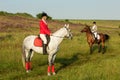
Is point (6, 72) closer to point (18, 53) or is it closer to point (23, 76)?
point (23, 76)

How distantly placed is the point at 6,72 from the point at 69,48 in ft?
31.4

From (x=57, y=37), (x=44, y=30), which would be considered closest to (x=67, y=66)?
(x=57, y=37)

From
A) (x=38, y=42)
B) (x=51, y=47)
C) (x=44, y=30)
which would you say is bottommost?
(x=51, y=47)

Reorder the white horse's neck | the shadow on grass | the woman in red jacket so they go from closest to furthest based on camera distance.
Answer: the woman in red jacket
the white horse's neck
the shadow on grass

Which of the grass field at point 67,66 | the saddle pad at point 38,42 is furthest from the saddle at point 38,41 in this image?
the grass field at point 67,66

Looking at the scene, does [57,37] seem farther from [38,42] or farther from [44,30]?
[38,42]

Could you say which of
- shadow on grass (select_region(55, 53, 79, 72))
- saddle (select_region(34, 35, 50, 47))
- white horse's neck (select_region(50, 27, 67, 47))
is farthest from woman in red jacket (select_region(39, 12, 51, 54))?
shadow on grass (select_region(55, 53, 79, 72))

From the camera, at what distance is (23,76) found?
15227 millimetres

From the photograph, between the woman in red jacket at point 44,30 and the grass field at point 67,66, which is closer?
the grass field at point 67,66

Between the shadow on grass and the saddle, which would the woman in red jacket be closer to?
the saddle

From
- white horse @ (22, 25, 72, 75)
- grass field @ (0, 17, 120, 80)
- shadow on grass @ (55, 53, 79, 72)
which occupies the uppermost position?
white horse @ (22, 25, 72, 75)

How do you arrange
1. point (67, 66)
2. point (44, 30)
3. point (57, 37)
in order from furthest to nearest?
1. point (67, 66)
2. point (57, 37)
3. point (44, 30)

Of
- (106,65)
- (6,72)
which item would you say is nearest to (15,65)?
(6,72)

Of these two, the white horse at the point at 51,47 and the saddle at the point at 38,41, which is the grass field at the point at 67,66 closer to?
the white horse at the point at 51,47
